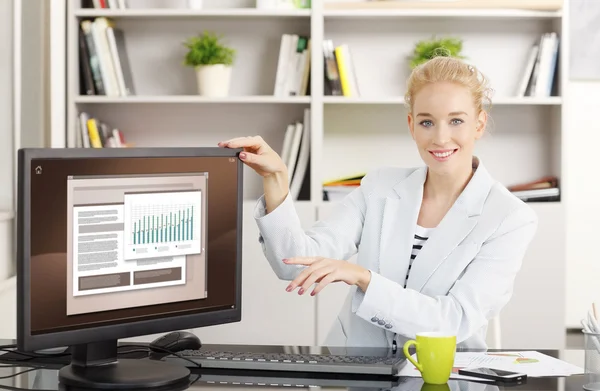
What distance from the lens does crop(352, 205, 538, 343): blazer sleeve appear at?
172 centimetres

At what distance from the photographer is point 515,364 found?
1626mm

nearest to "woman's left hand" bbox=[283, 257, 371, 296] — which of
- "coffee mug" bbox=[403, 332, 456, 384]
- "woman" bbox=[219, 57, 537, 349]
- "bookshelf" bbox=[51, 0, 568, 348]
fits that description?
"woman" bbox=[219, 57, 537, 349]

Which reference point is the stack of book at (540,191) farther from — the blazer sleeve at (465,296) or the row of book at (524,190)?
the blazer sleeve at (465,296)

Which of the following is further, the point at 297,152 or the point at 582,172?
the point at 582,172

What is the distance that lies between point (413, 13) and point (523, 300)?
131cm

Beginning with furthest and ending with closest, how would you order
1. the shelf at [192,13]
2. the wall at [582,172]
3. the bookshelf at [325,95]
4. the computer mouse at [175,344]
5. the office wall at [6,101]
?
the wall at [582,172] → the bookshelf at [325,95] → the shelf at [192,13] → the office wall at [6,101] → the computer mouse at [175,344]

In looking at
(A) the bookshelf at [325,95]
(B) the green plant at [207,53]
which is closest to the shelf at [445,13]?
(A) the bookshelf at [325,95]

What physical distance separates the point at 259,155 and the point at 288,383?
525mm

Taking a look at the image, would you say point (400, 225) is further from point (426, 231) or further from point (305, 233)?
point (305, 233)

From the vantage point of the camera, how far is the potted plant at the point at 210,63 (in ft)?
11.7

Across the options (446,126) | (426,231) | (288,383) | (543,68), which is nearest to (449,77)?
(446,126)

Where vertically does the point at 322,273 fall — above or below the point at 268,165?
below

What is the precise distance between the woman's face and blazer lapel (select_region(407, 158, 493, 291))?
0.08 metres

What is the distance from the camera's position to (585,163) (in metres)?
3.99
